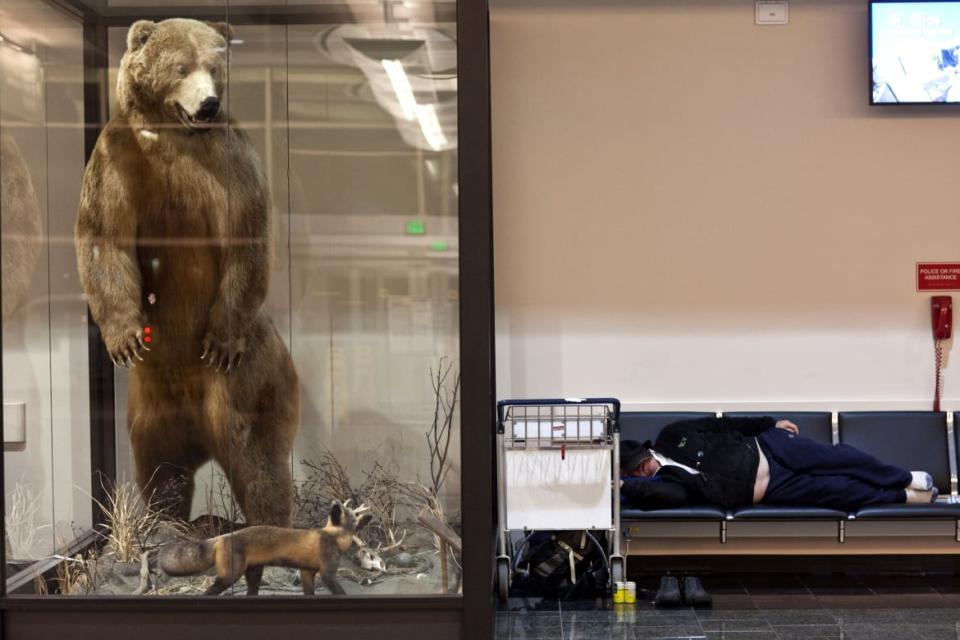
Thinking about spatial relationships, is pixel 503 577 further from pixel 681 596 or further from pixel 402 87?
pixel 402 87

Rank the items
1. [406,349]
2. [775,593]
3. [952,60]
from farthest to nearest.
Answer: [952,60], [775,593], [406,349]

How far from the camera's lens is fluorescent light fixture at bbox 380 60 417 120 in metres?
4.08

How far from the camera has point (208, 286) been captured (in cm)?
414

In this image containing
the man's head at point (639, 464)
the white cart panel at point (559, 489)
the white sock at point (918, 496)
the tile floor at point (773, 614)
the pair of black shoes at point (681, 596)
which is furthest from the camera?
the man's head at point (639, 464)

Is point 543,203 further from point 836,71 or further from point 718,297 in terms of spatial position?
point 836,71

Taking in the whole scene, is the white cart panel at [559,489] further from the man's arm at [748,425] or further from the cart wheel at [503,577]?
the man's arm at [748,425]

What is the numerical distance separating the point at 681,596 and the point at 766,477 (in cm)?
79

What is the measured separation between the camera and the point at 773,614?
5137mm

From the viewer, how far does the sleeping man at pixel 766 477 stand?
5.54 metres

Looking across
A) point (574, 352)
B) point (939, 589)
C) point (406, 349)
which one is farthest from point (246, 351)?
point (939, 589)

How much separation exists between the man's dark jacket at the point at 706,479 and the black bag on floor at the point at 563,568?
1.11ft

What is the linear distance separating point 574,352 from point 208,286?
281 cm

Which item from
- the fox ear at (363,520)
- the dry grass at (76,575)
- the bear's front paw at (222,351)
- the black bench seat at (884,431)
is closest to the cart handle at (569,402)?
the black bench seat at (884,431)

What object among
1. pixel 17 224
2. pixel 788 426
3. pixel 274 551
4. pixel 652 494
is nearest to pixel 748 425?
pixel 788 426
